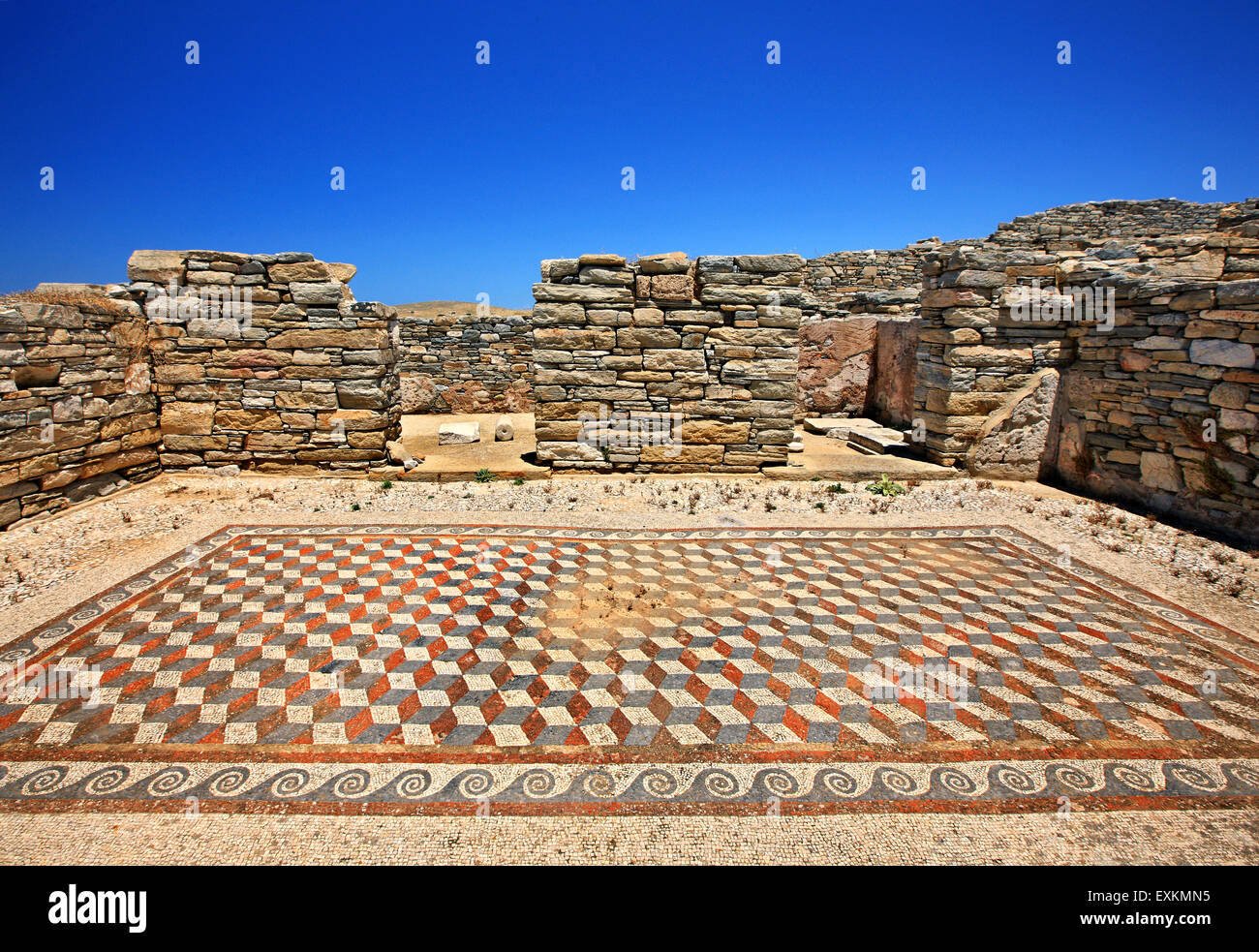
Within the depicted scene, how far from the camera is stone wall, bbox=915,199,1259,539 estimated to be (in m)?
6.11

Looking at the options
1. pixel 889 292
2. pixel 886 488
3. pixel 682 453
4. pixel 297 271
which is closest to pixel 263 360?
pixel 297 271

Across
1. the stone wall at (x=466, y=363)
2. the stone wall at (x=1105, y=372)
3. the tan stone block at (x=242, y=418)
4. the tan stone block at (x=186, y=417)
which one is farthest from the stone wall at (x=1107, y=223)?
the tan stone block at (x=186, y=417)

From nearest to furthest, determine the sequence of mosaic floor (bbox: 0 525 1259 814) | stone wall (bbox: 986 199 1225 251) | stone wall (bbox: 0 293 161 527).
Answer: mosaic floor (bbox: 0 525 1259 814)
stone wall (bbox: 0 293 161 527)
stone wall (bbox: 986 199 1225 251)

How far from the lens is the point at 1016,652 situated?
13.6 ft

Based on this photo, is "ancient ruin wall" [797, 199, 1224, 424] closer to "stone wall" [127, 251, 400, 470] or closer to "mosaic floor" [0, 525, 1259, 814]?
"mosaic floor" [0, 525, 1259, 814]

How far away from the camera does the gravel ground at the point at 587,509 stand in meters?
5.48

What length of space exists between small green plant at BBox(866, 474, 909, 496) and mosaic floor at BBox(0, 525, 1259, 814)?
223 cm

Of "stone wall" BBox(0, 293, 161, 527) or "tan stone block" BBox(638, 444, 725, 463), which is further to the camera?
"tan stone block" BBox(638, 444, 725, 463)


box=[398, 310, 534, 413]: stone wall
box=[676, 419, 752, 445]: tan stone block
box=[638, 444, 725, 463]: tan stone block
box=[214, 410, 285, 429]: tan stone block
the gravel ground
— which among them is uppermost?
box=[398, 310, 534, 413]: stone wall

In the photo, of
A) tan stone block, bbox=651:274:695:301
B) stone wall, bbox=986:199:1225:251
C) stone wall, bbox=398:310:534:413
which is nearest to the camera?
tan stone block, bbox=651:274:695:301

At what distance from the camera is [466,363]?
509 inches

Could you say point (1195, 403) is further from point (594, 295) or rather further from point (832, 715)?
point (594, 295)

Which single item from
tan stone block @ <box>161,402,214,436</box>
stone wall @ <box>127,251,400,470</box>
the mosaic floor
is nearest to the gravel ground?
stone wall @ <box>127,251,400,470</box>
